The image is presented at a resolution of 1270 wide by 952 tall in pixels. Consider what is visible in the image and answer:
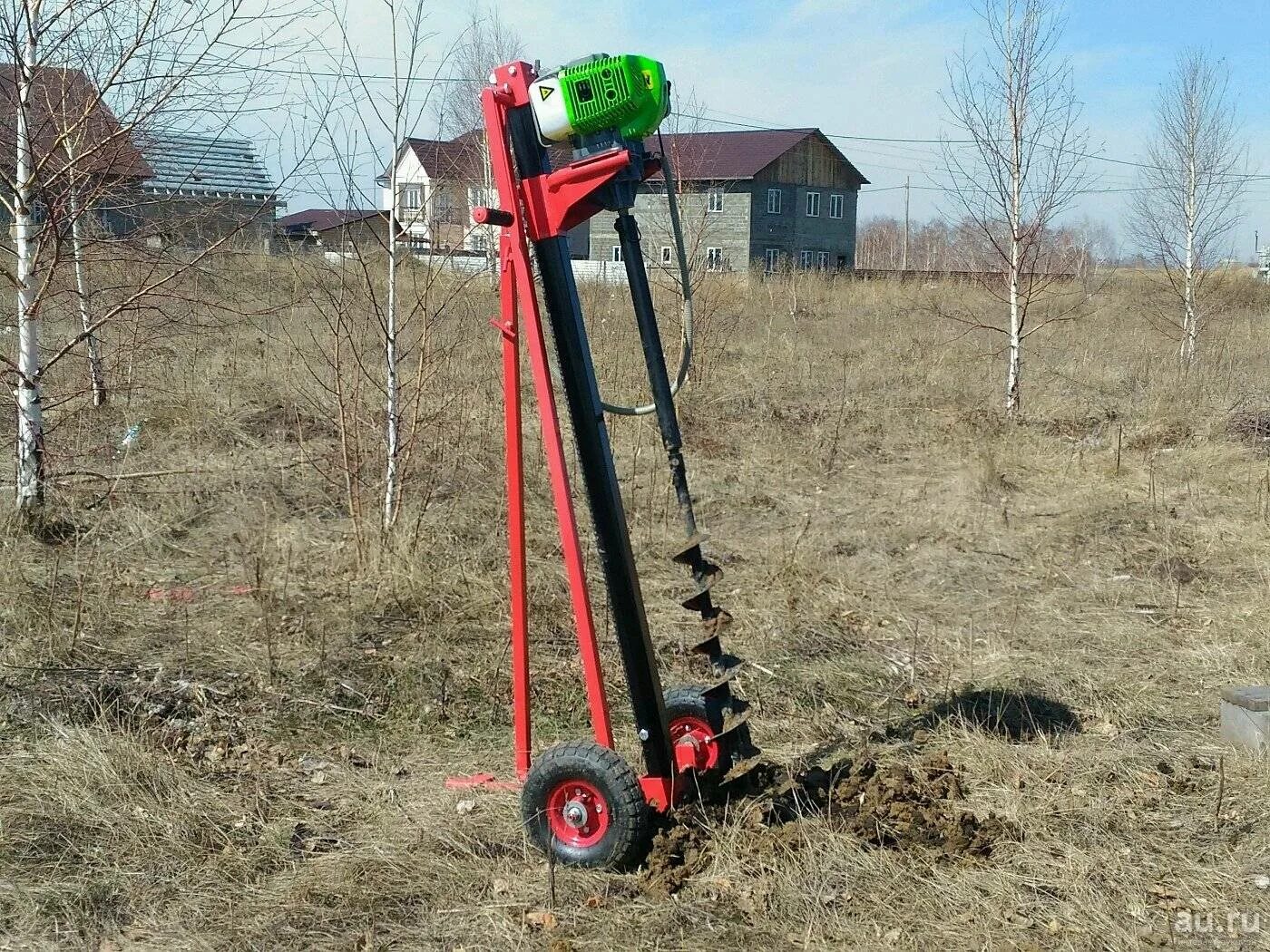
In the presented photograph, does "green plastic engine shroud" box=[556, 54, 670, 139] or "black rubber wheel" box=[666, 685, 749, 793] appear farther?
"black rubber wheel" box=[666, 685, 749, 793]

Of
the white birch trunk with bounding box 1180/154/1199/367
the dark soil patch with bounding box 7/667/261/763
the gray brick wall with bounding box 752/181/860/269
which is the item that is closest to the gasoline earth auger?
the dark soil patch with bounding box 7/667/261/763

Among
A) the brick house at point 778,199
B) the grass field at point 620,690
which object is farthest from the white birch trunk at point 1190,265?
the brick house at point 778,199

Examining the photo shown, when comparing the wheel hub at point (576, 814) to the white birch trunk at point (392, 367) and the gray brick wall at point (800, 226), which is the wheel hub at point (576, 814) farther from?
the gray brick wall at point (800, 226)

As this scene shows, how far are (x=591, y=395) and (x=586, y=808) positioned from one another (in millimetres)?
1254

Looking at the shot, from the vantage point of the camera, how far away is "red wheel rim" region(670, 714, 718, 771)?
145 inches

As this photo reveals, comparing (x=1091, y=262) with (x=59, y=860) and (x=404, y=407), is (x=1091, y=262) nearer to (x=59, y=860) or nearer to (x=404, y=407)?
(x=404, y=407)

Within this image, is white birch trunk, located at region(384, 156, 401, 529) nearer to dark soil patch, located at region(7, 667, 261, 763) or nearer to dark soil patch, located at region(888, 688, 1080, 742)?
dark soil patch, located at region(7, 667, 261, 763)

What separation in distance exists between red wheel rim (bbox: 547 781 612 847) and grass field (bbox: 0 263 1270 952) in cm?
12

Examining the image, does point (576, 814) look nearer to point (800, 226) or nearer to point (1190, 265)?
point (1190, 265)

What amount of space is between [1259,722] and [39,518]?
21.3ft

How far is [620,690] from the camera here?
5.08 meters

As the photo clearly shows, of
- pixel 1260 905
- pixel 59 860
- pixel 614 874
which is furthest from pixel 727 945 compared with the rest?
pixel 59 860

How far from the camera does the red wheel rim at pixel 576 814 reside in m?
3.43

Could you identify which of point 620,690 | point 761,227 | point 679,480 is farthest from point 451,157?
point 761,227
